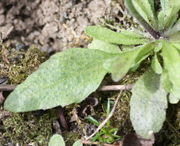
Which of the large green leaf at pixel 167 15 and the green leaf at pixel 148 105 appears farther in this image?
the large green leaf at pixel 167 15

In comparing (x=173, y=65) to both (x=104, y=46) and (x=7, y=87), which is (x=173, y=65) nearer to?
(x=104, y=46)

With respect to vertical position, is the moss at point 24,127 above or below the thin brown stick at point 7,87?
below

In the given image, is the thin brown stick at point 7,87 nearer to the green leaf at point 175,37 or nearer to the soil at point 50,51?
the soil at point 50,51

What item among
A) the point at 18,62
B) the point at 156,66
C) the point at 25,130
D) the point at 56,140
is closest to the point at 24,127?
the point at 25,130

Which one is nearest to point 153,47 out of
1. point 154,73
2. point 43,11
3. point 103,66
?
point 154,73

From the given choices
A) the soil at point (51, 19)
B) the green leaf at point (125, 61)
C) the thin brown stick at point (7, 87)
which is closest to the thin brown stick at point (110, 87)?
the thin brown stick at point (7, 87)

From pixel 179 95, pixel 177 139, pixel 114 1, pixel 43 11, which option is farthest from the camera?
pixel 43 11

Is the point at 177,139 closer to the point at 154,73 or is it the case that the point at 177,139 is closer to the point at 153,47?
the point at 154,73
